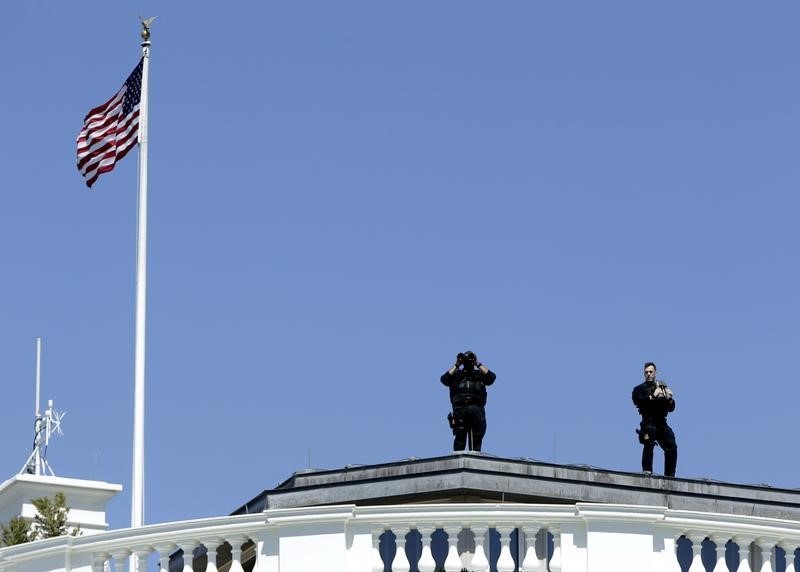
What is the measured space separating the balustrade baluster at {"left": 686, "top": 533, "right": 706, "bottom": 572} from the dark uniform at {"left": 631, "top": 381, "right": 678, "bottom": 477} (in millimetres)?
4874

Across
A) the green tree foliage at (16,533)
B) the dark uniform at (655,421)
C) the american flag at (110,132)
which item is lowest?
the green tree foliage at (16,533)

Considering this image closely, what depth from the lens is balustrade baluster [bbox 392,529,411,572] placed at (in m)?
22.0

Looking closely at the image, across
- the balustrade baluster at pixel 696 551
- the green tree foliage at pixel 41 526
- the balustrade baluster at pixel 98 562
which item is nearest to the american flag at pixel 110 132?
the green tree foliage at pixel 41 526

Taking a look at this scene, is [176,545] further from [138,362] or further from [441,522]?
[138,362]

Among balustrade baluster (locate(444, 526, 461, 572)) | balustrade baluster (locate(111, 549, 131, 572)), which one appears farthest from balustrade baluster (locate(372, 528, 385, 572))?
balustrade baluster (locate(111, 549, 131, 572))

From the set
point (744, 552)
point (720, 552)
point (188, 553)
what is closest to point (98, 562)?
point (188, 553)

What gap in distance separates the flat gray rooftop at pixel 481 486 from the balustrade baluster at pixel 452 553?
230 cm

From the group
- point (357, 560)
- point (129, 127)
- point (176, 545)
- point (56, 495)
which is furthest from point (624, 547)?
point (129, 127)

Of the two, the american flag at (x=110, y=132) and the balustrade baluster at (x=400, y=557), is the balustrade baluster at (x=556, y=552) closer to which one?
the balustrade baluster at (x=400, y=557)

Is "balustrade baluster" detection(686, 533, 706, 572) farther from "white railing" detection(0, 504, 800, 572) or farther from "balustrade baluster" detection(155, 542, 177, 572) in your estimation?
"balustrade baluster" detection(155, 542, 177, 572)

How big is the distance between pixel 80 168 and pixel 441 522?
55.8 ft

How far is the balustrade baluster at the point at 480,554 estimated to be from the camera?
21922mm

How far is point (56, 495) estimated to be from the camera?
92.8ft

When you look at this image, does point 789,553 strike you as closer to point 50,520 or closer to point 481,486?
point 481,486
